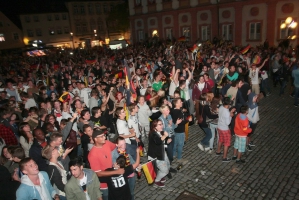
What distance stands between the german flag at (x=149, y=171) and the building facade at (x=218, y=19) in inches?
815

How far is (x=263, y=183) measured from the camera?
549 cm

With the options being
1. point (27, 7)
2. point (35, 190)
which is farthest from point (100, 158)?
point (27, 7)

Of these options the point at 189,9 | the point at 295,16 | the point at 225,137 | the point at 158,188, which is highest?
the point at 189,9

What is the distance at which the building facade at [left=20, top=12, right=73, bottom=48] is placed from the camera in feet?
153

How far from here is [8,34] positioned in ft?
145

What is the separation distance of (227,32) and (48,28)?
37.5m

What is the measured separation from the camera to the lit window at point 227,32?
25422 mm

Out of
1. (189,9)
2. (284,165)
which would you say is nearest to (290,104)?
(284,165)

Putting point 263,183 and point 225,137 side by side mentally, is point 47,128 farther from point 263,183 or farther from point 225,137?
point 263,183

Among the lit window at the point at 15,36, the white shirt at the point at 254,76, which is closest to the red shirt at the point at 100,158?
the white shirt at the point at 254,76

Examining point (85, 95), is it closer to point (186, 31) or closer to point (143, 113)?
point (143, 113)

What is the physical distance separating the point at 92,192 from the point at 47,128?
8.19 ft

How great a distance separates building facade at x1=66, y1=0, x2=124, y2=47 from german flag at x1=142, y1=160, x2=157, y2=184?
47.3m

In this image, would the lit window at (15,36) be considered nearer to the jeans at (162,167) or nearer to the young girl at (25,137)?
the young girl at (25,137)
